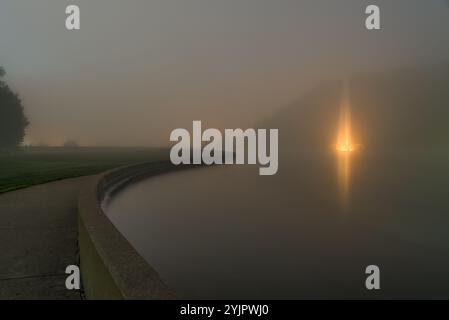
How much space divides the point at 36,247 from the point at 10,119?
6406 cm

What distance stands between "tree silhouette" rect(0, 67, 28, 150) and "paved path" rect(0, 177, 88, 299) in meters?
56.5

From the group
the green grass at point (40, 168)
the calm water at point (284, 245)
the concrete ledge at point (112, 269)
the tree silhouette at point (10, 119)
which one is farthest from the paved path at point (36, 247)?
the tree silhouette at point (10, 119)

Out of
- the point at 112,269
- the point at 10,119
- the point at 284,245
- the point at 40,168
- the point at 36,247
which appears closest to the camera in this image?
the point at 112,269

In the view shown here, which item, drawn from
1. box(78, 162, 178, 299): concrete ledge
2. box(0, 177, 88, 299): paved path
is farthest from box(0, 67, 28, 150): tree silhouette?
box(78, 162, 178, 299): concrete ledge

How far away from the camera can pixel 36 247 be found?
6.76 meters

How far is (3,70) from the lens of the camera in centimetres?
5941

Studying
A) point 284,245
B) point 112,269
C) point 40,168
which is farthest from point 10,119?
point 112,269

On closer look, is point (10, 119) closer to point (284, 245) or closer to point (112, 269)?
point (284, 245)

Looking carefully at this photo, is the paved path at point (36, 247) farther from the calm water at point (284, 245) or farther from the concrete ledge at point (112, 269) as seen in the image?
the calm water at point (284, 245)

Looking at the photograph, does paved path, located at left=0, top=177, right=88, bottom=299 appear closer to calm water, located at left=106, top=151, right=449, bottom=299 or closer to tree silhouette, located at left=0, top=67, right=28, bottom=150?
calm water, located at left=106, top=151, right=449, bottom=299
